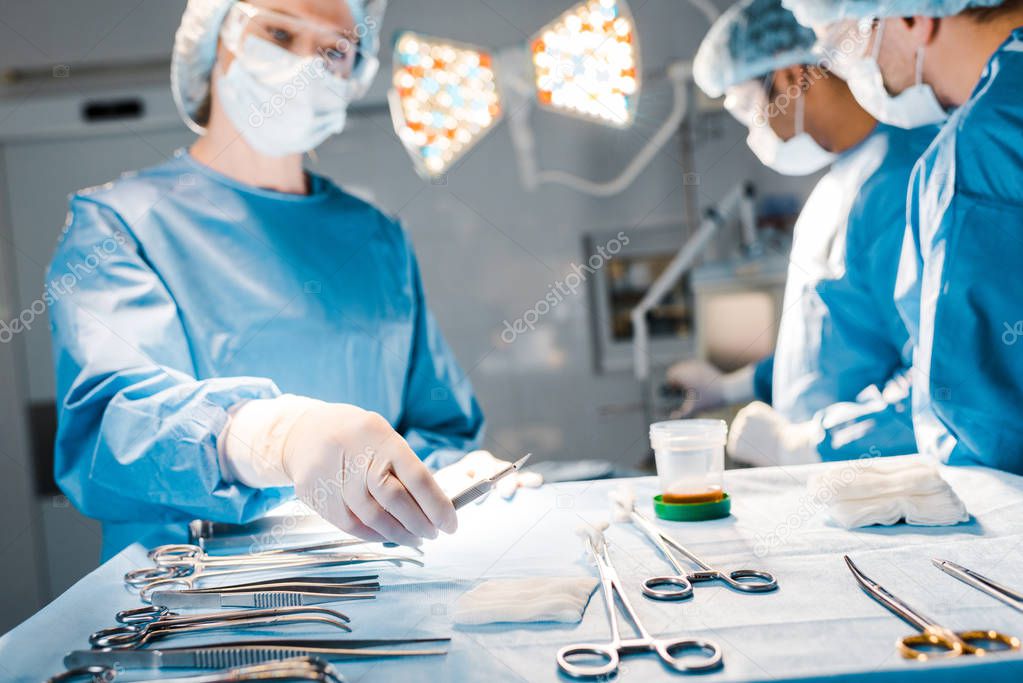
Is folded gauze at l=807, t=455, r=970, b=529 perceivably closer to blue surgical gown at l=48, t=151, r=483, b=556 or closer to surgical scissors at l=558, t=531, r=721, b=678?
surgical scissors at l=558, t=531, r=721, b=678

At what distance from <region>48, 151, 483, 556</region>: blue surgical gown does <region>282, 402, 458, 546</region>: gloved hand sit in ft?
0.66

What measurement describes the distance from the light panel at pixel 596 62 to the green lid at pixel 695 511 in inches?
65.7

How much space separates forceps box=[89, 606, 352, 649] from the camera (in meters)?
0.87

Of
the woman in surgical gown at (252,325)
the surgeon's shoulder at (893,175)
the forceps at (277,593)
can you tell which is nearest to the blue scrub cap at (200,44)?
the woman in surgical gown at (252,325)

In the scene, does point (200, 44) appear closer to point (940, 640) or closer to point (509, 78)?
point (509, 78)

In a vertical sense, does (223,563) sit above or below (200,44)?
below

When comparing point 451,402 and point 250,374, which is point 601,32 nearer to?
point 451,402

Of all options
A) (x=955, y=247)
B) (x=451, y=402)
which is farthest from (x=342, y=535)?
(x=955, y=247)

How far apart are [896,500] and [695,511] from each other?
0.94 ft

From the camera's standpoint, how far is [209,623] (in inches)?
35.2

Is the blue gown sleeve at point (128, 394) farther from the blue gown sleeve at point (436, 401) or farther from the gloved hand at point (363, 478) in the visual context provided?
the blue gown sleeve at point (436, 401)

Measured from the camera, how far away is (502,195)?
167 inches

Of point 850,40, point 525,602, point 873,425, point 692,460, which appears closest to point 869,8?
point 850,40

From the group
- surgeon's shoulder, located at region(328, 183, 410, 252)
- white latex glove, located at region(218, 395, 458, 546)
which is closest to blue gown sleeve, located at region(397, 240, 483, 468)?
surgeon's shoulder, located at region(328, 183, 410, 252)
